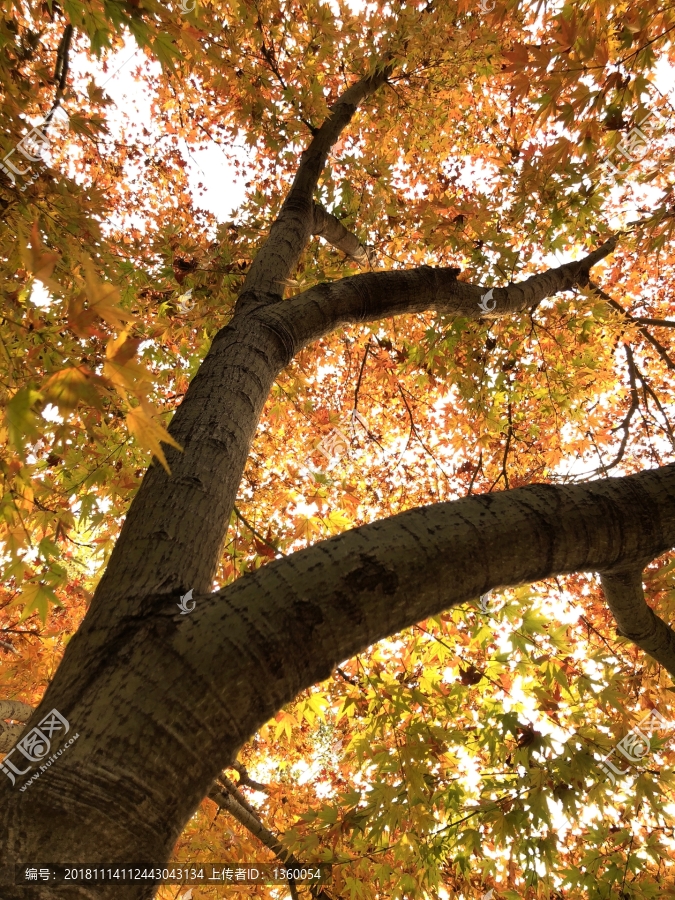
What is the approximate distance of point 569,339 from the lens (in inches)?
163

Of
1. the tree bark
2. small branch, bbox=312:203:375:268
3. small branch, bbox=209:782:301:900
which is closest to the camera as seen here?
the tree bark

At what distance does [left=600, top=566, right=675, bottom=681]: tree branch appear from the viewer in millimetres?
1767

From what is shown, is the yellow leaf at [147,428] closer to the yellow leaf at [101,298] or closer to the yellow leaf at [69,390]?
the yellow leaf at [69,390]

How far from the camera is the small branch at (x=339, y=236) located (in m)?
3.58

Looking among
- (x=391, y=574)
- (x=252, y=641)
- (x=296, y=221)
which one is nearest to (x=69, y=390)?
(x=252, y=641)

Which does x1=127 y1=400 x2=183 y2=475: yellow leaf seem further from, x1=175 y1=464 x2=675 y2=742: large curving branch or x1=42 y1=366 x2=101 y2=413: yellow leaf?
x1=175 y1=464 x2=675 y2=742: large curving branch

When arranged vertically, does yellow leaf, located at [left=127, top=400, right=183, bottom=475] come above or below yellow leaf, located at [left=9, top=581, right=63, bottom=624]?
above

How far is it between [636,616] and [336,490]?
242 centimetres

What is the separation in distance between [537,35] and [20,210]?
255 inches

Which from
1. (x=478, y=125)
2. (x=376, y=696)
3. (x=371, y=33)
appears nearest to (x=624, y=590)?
(x=376, y=696)

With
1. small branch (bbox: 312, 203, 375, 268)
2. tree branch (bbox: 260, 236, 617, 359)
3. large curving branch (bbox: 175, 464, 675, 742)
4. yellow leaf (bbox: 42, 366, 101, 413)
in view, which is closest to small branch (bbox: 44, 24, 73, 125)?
small branch (bbox: 312, 203, 375, 268)

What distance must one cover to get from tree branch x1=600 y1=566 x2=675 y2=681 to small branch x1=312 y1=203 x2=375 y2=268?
290 centimetres

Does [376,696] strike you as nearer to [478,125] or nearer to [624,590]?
[624,590]

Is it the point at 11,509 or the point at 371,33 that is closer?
the point at 11,509
